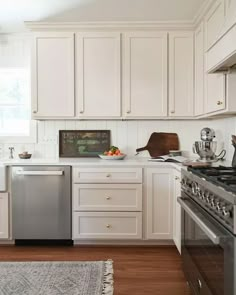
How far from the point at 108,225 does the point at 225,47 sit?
208 cm

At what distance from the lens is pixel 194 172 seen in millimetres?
2203

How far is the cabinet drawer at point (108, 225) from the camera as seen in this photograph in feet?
11.1

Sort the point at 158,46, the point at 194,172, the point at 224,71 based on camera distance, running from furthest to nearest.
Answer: the point at 158,46
the point at 224,71
the point at 194,172

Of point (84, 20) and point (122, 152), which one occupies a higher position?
point (84, 20)

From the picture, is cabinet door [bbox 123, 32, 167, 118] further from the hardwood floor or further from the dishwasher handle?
the hardwood floor

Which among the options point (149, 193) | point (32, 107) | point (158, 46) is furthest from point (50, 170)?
point (158, 46)

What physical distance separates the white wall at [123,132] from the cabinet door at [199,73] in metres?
0.40

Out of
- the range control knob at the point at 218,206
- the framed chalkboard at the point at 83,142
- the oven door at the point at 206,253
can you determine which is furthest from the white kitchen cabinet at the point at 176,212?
the range control knob at the point at 218,206

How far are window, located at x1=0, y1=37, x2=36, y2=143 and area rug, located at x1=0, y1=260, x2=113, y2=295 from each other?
1625 millimetres

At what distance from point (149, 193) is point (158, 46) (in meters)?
1.57

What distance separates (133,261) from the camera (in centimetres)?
303

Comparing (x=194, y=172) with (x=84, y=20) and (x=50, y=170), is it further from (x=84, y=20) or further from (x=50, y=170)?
(x=84, y=20)

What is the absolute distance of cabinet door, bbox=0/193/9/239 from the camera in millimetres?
3414

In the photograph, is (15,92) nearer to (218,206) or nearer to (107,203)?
(107,203)
